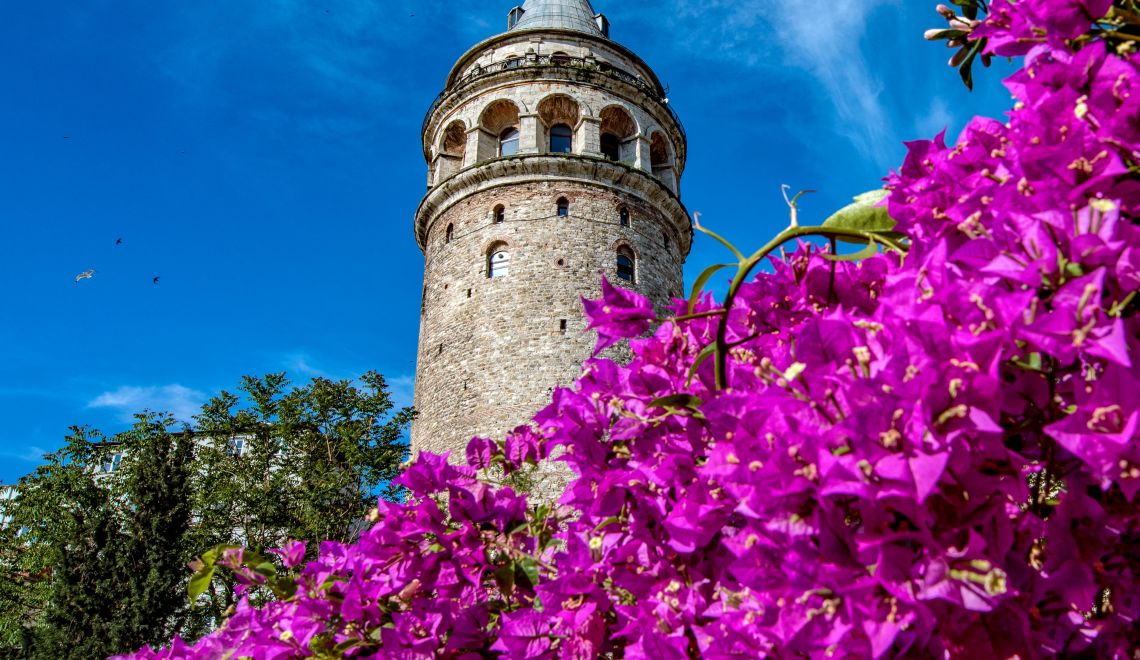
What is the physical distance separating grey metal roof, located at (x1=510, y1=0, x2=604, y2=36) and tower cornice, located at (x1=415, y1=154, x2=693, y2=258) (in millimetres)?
5296

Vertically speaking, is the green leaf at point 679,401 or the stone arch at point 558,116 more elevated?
the stone arch at point 558,116

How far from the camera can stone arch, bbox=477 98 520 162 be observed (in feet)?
74.1

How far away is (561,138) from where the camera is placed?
23.1m

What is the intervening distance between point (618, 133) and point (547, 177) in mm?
3470

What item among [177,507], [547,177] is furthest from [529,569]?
[547,177]

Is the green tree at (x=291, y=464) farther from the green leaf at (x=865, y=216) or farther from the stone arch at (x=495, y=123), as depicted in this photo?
the green leaf at (x=865, y=216)

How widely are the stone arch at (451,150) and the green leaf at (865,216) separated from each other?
21.5 meters

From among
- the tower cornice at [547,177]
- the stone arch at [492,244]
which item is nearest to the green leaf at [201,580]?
the stone arch at [492,244]

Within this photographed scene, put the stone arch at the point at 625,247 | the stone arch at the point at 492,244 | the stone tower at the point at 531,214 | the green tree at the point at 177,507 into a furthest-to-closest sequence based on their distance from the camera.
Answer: the stone arch at the point at 625,247, the stone arch at the point at 492,244, the stone tower at the point at 531,214, the green tree at the point at 177,507

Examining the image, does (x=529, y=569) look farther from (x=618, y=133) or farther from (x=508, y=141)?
(x=618, y=133)

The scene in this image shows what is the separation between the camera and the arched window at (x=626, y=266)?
21.1 m

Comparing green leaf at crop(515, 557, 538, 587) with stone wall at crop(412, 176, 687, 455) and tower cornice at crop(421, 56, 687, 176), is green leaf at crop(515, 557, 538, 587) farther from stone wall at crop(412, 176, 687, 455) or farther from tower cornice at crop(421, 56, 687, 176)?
tower cornice at crop(421, 56, 687, 176)

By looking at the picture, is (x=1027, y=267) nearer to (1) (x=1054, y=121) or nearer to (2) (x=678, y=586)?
(1) (x=1054, y=121)

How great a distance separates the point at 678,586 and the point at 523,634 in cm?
43
